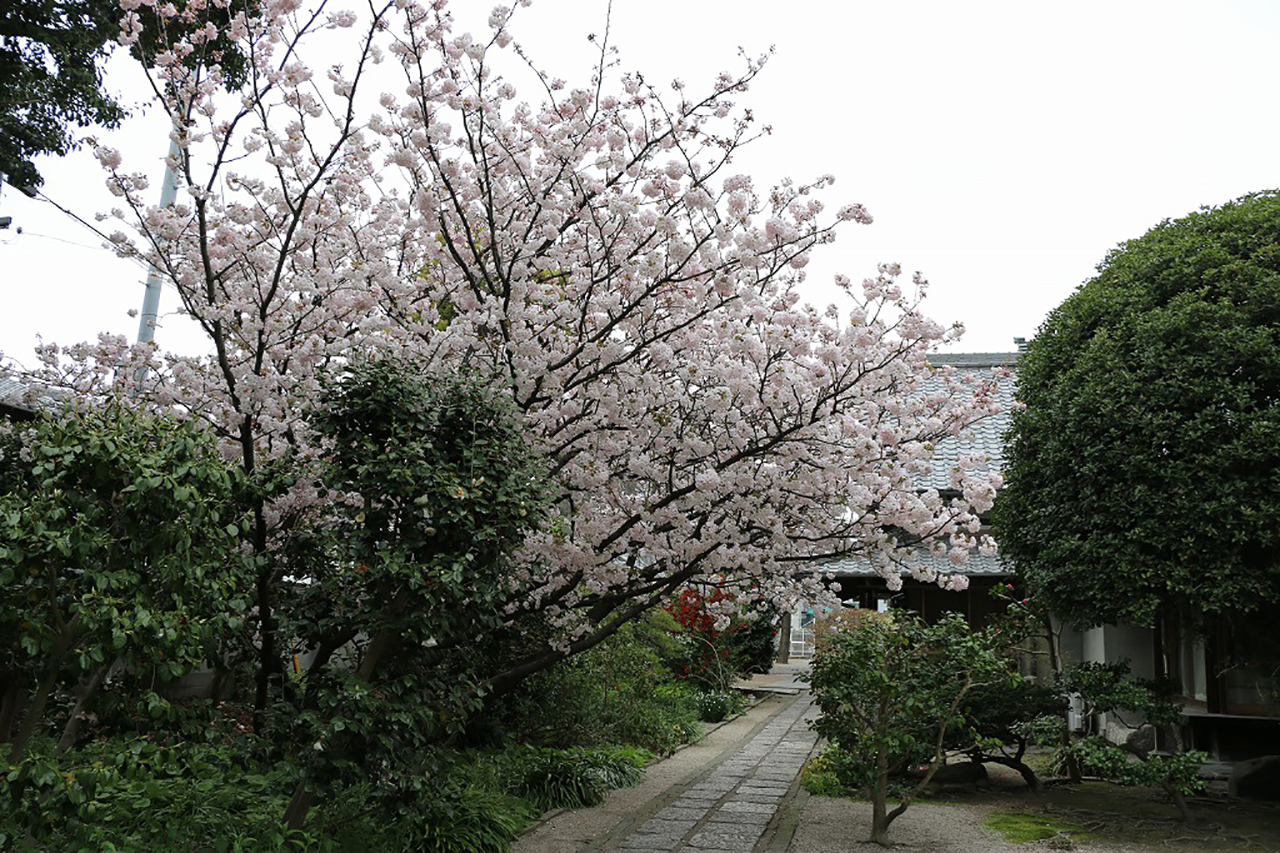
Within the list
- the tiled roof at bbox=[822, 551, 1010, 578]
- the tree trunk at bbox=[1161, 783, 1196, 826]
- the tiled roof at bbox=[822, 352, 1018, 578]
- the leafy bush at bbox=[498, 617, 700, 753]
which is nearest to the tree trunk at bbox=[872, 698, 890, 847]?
the tree trunk at bbox=[1161, 783, 1196, 826]

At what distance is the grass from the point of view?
709 centimetres

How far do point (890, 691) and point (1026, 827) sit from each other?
199 cm

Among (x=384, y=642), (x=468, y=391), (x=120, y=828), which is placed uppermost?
(x=468, y=391)

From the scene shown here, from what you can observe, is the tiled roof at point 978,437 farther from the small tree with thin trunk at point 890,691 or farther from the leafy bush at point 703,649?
the small tree with thin trunk at point 890,691

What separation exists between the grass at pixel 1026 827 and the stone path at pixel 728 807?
167 cm

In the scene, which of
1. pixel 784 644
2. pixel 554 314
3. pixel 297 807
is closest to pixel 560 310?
pixel 554 314

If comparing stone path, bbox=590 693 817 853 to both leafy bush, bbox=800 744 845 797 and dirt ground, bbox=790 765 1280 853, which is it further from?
dirt ground, bbox=790 765 1280 853

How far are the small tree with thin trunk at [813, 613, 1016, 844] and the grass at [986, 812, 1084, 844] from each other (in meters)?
0.84

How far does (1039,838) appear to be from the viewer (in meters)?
7.04

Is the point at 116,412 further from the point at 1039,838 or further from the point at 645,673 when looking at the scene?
the point at 645,673

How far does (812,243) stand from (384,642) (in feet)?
9.96

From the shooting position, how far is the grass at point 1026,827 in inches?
279

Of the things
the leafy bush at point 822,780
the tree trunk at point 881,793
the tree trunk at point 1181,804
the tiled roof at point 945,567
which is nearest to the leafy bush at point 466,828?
the tree trunk at point 881,793

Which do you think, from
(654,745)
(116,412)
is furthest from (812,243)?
(654,745)
